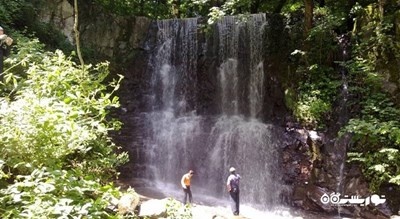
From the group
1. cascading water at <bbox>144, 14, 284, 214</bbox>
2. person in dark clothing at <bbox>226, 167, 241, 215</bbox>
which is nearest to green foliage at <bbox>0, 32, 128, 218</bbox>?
person in dark clothing at <bbox>226, 167, 241, 215</bbox>

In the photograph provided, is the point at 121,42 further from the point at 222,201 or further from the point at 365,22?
the point at 365,22

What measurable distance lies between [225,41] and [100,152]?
953cm

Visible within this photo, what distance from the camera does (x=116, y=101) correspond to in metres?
4.51

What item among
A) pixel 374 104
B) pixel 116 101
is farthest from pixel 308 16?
pixel 116 101

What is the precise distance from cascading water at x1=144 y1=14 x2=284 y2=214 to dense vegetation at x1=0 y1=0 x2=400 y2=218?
1.48 m

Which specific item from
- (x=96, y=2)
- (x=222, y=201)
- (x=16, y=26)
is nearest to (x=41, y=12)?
(x=16, y=26)

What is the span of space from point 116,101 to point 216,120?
8.94 m

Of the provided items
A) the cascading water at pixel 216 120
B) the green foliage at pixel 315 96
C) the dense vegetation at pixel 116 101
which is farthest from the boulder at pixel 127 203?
the green foliage at pixel 315 96

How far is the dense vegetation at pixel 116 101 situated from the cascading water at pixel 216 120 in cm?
148

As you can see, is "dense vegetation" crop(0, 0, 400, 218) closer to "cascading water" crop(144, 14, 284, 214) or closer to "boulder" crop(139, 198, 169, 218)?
"boulder" crop(139, 198, 169, 218)

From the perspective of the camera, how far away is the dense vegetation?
3.66 metres

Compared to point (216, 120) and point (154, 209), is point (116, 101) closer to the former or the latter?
point (154, 209)

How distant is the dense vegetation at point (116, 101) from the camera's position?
3660mm

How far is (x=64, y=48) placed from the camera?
12445mm
